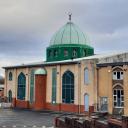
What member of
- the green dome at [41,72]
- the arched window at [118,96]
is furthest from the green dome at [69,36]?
the arched window at [118,96]

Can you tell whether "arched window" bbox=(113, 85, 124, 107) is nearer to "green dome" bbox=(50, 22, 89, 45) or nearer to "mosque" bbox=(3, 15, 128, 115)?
"mosque" bbox=(3, 15, 128, 115)

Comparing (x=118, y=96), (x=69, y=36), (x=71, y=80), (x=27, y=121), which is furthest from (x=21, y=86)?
(x=27, y=121)

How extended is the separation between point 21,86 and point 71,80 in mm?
12507

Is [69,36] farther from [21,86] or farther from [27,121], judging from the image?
[27,121]

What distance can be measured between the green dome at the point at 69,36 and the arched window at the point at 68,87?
30.2ft

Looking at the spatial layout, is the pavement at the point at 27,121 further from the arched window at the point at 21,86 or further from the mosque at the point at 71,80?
the arched window at the point at 21,86

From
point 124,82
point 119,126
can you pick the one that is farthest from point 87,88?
point 119,126

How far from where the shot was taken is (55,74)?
5331cm

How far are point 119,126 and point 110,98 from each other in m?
21.6

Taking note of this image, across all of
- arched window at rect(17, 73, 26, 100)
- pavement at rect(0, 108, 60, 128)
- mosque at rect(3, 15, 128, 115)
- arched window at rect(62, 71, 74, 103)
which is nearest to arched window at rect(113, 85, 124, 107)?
mosque at rect(3, 15, 128, 115)

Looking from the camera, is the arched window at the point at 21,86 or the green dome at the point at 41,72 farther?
the arched window at the point at 21,86

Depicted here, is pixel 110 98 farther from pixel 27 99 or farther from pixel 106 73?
pixel 27 99

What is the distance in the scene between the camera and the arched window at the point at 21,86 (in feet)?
195

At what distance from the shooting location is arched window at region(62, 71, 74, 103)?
5021 centimetres
